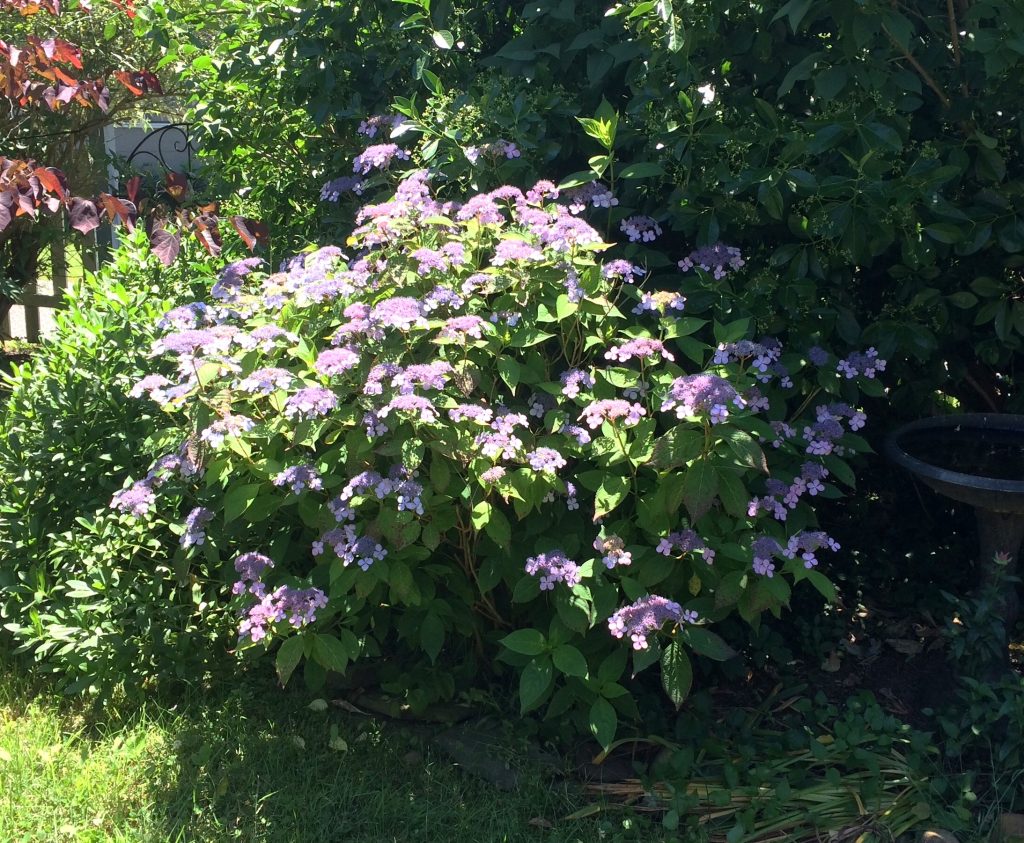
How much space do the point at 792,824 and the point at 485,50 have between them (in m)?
2.78

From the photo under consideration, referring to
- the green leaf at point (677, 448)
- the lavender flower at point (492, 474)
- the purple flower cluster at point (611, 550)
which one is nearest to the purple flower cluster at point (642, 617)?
the purple flower cluster at point (611, 550)

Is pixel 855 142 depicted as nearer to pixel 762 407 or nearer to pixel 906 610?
pixel 762 407

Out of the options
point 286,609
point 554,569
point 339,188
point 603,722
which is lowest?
point 603,722

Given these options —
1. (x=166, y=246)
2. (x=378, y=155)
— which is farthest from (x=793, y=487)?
(x=166, y=246)

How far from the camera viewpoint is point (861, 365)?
2.95 m

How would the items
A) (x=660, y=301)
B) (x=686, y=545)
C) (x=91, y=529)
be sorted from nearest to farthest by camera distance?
(x=686, y=545) < (x=660, y=301) < (x=91, y=529)

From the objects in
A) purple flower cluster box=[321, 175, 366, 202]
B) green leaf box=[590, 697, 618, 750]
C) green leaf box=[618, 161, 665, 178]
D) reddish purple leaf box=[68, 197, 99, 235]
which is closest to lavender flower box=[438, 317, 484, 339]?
green leaf box=[618, 161, 665, 178]

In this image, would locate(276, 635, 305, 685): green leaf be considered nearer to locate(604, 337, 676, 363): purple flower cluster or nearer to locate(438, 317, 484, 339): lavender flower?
locate(438, 317, 484, 339): lavender flower

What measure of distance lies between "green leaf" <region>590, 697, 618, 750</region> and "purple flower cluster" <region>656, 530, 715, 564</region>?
43cm

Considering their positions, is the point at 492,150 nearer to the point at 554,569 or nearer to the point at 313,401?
the point at 313,401

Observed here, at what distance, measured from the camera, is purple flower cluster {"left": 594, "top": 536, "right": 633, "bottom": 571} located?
2.57 metres

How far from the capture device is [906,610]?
3.69 meters

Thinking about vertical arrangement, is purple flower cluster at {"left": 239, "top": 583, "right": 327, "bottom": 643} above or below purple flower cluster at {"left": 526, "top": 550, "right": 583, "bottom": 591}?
below

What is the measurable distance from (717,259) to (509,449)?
94 cm
